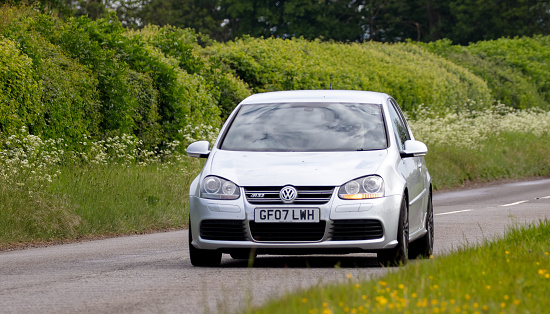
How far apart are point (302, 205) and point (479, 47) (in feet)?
168

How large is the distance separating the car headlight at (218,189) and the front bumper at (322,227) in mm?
51

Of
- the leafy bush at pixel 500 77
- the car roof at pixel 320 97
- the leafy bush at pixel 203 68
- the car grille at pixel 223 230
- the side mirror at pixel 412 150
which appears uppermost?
the car roof at pixel 320 97

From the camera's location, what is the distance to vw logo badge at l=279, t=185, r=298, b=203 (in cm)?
964

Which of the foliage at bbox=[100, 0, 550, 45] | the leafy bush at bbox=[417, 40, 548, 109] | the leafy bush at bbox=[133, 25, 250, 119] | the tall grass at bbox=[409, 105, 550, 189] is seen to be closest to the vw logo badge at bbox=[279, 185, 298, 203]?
the leafy bush at bbox=[133, 25, 250, 119]

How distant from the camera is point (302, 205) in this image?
967 cm

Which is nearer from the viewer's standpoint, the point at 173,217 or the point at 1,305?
the point at 1,305

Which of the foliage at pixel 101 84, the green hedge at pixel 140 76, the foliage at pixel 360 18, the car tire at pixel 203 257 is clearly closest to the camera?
the car tire at pixel 203 257

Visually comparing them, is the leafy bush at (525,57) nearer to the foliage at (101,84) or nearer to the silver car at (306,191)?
the foliage at (101,84)

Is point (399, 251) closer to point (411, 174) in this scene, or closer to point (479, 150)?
point (411, 174)

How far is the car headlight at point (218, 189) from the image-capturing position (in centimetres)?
982

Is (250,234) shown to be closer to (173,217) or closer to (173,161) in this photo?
(173,217)

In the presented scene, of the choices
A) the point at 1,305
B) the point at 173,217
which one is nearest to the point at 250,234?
the point at 1,305

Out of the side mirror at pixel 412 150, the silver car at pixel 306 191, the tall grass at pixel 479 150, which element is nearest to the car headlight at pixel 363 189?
the silver car at pixel 306 191

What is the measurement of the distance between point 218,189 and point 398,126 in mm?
2555
